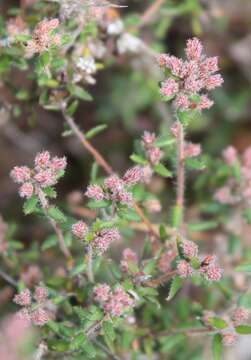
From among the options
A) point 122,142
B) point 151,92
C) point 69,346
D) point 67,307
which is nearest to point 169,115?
point 151,92

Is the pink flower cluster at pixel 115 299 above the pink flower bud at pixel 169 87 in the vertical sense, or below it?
below

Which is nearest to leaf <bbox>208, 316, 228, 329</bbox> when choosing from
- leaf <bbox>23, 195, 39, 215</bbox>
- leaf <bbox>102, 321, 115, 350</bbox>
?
leaf <bbox>102, 321, 115, 350</bbox>

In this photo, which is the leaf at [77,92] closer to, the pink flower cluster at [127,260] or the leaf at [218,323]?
the pink flower cluster at [127,260]

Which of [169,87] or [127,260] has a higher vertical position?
[169,87]

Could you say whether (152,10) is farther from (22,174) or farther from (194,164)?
(22,174)

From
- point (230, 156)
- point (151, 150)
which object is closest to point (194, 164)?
point (151, 150)

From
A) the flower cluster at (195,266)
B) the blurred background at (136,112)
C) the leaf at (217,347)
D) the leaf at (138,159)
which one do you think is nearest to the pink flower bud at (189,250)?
the flower cluster at (195,266)
